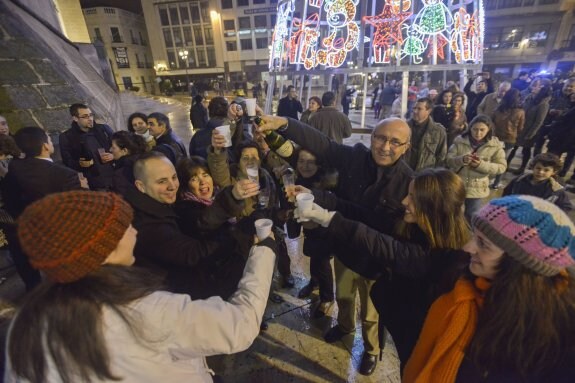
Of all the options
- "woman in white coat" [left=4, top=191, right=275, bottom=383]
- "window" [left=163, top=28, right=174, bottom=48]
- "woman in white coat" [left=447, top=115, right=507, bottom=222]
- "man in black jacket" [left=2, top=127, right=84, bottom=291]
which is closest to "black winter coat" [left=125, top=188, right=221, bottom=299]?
"woman in white coat" [left=4, top=191, right=275, bottom=383]

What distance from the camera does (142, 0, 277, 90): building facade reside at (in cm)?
3984

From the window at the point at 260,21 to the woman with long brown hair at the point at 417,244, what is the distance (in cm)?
4585

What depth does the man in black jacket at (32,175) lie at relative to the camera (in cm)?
260

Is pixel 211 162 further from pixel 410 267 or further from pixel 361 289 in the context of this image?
pixel 410 267

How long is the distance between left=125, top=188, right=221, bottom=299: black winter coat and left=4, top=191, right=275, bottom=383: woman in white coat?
57 centimetres

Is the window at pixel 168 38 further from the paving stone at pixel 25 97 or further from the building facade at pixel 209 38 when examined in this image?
the paving stone at pixel 25 97

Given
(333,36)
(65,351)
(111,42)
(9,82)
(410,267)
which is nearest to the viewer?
(65,351)

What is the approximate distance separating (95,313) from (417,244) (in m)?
1.65

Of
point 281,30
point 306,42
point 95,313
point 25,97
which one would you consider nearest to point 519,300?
point 95,313

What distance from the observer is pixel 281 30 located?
8398 millimetres

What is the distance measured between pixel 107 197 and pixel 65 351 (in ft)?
1.72

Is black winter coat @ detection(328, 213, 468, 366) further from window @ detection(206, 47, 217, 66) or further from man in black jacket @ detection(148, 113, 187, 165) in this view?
window @ detection(206, 47, 217, 66)

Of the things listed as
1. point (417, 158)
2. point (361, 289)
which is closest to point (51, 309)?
point (361, 289)

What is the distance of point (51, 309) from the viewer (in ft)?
2.90
